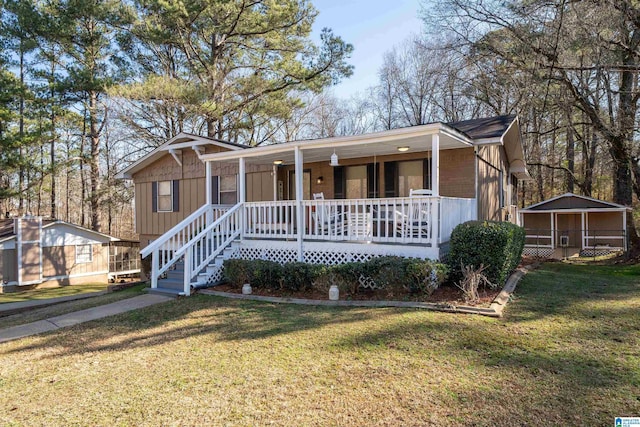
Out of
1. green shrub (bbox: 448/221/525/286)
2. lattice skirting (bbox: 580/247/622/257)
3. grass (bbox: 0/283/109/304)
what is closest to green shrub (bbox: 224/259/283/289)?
green shrub (bbox: 448/221/525/286)

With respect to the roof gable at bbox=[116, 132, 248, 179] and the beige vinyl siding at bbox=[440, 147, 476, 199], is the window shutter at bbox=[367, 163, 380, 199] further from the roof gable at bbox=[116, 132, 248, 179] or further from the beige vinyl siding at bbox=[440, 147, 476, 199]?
the roof gable at bbox=[116, 132, 248, 179]

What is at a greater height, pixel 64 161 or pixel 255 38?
pixel 255 38

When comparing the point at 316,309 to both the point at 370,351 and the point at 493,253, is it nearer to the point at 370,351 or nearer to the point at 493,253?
the point at 370,351

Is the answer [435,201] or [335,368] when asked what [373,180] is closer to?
[435,201]

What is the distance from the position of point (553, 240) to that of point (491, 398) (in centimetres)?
1935

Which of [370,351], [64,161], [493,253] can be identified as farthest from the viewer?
[64,161]

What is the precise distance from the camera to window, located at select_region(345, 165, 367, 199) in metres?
11.4

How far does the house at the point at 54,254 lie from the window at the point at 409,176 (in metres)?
16.2

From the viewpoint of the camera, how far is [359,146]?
9.31m

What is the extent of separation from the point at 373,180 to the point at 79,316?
775 centimetres

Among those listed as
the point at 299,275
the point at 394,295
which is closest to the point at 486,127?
the point at 394,295

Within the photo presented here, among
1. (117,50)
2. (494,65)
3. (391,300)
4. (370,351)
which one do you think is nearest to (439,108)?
(494,65)

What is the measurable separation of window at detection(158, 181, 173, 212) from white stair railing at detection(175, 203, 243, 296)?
5.39 meters

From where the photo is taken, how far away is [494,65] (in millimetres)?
15875
